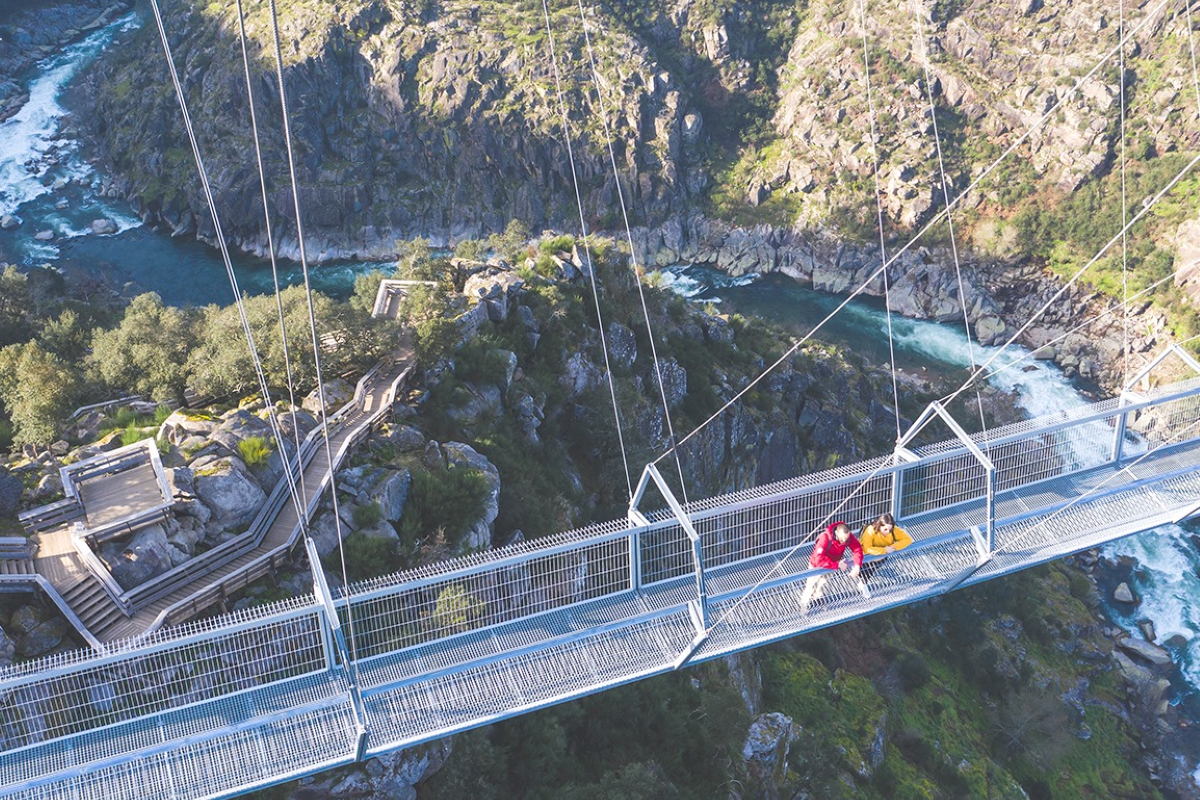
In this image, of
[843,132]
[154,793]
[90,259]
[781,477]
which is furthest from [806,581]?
[843,132]

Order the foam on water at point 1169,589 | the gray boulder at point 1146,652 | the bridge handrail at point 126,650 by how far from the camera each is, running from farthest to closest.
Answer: the foam on water at point 1169,589 → the gray boulder at point 1146,652 → the bridge handrail at point 126,650

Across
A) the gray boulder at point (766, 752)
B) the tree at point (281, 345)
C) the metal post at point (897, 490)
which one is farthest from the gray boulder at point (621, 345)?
the metal post at point (897, 490)

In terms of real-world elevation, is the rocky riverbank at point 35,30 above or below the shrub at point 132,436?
above

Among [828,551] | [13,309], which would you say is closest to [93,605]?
[828,551]

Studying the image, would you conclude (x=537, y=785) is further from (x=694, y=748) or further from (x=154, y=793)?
(x=154, y=793)

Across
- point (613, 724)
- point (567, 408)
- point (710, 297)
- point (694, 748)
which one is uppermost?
point (567, 408)

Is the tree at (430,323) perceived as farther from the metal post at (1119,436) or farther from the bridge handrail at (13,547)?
the metal post at (1119,436)

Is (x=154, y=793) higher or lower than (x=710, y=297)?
higher
